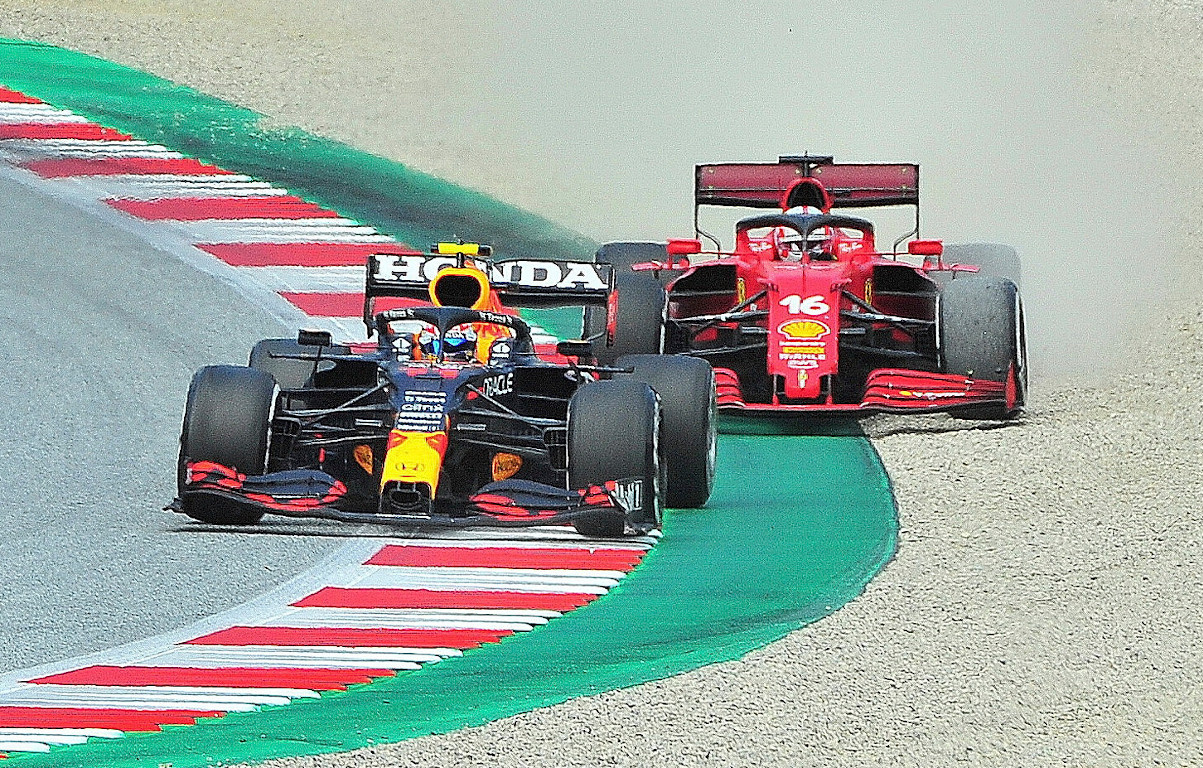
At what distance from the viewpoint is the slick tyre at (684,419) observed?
11.2m

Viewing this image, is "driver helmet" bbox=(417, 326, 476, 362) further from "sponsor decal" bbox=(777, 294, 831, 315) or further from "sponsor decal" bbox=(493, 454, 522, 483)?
"sponsor decal" bbox=(777, 294, 831, 315)

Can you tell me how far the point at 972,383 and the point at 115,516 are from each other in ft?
17.5

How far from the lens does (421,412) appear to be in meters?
10.3

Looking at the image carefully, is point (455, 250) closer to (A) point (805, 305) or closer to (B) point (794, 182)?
(A) point (805, 305)

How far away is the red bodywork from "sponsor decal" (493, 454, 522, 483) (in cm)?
324

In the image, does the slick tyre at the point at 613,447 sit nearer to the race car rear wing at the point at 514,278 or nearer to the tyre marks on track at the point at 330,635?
the tyre marks on track at the point at 330,635

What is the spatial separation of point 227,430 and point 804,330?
456cm

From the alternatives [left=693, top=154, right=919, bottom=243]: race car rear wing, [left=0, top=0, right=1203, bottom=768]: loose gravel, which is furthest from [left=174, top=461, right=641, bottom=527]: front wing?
[left=693, top=154, right=919, bottom=243]: race car rear wing

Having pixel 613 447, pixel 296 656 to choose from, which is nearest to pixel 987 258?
pixel 613 447

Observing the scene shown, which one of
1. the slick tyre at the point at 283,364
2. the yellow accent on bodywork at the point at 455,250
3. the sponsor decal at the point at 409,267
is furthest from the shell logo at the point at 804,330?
the slick tyre at the point at 283,364

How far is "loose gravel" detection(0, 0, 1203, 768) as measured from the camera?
7250mm

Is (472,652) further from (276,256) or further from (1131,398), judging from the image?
(276,256)

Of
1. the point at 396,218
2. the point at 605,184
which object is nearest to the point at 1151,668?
the point at 396,218

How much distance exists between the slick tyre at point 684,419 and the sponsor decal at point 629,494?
0.88 meters
